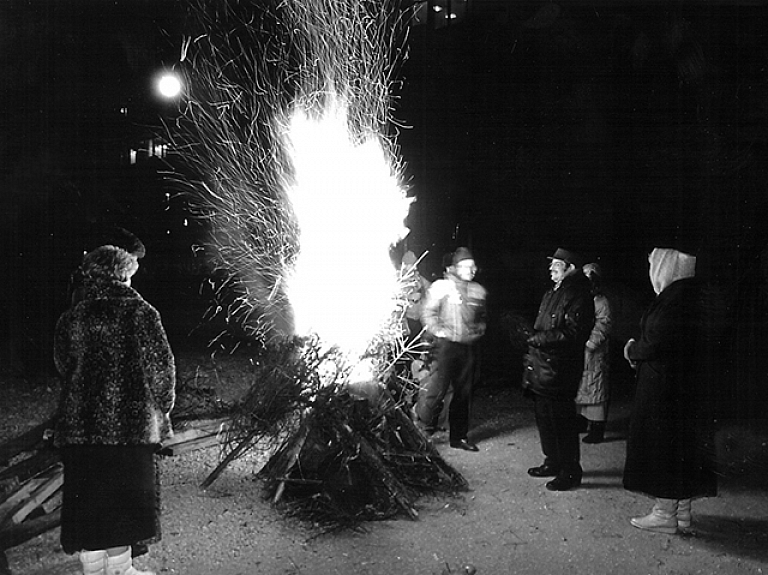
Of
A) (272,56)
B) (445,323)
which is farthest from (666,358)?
(272,56)

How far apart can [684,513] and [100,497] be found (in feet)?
14.1

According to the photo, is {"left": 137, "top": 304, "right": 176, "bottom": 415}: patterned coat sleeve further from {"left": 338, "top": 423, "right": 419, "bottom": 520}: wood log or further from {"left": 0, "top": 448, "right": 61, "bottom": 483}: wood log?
{"left": 338, "top": 423, "right": 419, "bottom": 520}: wood log

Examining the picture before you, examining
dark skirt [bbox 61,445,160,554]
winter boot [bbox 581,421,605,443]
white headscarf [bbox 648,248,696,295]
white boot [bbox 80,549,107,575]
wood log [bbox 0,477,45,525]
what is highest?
white headscarf [bbox 648,248,696,295]

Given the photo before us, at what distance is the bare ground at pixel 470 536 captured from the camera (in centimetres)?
444

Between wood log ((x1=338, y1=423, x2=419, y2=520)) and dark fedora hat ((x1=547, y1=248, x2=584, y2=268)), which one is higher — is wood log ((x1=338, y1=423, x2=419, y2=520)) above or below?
below

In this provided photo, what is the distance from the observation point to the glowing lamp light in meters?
12.9

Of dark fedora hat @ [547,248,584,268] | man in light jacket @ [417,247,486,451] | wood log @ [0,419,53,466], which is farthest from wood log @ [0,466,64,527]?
dark fedora hat @ [547,248,584,268]

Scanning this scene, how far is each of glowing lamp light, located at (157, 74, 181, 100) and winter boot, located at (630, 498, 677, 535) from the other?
11886mm

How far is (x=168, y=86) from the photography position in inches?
516

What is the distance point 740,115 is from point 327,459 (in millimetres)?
8814

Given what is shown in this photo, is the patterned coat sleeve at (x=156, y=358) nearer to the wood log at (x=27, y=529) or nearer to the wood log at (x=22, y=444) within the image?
the wood log at (x=27, y=529)

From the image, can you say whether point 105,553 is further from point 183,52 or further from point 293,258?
point 183,52

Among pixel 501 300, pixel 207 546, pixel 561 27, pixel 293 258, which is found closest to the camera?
pixel 207 546

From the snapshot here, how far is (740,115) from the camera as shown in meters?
10.2
